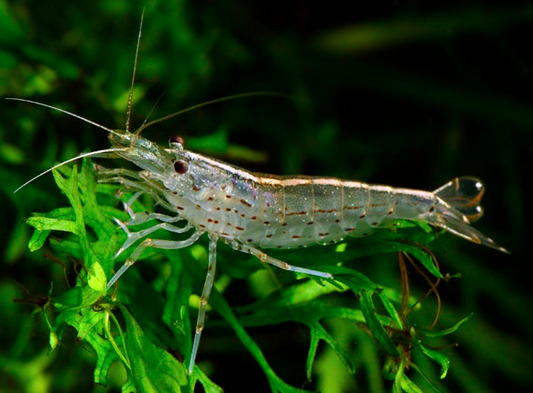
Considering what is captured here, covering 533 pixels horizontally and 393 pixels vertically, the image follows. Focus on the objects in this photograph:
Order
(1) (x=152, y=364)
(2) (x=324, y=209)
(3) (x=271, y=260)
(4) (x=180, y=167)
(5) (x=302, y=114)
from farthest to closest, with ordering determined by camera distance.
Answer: (5) (x=302, y=114) → (2) (x=324, y=209) → (4) (x=180, y=167) → (3) (x=271, y=260) → (1) (x=152, y=364)

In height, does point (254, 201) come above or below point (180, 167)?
below

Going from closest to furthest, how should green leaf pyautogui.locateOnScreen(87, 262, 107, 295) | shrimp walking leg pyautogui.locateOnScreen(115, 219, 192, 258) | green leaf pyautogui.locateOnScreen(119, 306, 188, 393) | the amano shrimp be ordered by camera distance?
green leaf pyautogui.locateOnScreen(87, 262, 107, 295) < green leaf pyautogui.locateOnScreen(119, 306, 188, 393) < shrimp walking leg pyautogui.locateOnScreen(115, 219, 192, 258) < the amano shrimp

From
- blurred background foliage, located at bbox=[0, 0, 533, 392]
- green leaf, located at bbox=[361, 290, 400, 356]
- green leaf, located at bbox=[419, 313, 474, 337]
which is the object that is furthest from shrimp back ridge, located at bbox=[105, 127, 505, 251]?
green leaf, located at bbox=[419, 313, 474, 337]

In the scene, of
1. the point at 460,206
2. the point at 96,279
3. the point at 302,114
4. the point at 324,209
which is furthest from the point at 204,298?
the point at 302,114

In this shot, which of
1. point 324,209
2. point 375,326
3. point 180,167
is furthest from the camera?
point 324,209

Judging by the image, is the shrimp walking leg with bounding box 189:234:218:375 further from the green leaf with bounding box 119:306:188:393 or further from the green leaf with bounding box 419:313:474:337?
the green leaf with bounding box 419:313:474:337

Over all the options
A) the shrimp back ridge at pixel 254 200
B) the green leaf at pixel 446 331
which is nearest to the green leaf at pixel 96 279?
the shrimp back ridge at pixel 254 200

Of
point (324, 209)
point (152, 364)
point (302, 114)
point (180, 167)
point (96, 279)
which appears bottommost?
Answer: point (152, 364)

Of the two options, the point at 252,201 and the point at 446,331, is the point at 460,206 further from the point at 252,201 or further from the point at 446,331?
the point at 446,331
